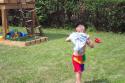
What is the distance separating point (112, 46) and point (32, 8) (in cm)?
398

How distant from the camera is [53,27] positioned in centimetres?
1739

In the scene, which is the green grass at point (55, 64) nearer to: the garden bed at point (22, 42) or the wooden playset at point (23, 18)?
the garden bed at point (22, 42)

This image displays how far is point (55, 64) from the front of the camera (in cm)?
844

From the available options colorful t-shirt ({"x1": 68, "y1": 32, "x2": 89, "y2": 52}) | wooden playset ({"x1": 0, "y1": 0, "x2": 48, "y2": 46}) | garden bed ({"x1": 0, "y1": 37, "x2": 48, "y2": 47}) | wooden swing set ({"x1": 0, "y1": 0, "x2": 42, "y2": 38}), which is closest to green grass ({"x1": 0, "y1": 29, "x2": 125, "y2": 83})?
garden bed ({"x1": 0, "y1": 37, "x2": 48, "y2": 47})

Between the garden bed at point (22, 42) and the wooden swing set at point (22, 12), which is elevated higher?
the wooden swing set at point (22, 12)

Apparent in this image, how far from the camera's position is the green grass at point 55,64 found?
23.4ft

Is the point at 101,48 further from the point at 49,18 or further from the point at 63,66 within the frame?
the point at 49,18

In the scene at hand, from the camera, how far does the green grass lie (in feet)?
23.4

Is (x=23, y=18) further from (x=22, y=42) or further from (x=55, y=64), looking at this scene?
(x=55, y=64)

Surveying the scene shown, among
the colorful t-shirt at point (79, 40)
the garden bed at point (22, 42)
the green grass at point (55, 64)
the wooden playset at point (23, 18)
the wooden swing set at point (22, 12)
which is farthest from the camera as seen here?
the wooden swing set at point (22, 12)

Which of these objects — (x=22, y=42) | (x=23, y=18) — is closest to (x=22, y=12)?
(x=23, y=18)

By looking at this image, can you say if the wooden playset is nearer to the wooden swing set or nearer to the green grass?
the wooden swing set

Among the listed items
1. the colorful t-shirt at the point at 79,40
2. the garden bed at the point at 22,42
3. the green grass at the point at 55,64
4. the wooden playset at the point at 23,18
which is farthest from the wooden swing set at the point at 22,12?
the colorful t-shirt at the point at 79,40

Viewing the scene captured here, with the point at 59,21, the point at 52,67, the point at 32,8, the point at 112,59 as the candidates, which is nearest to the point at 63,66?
the point at 52,67
